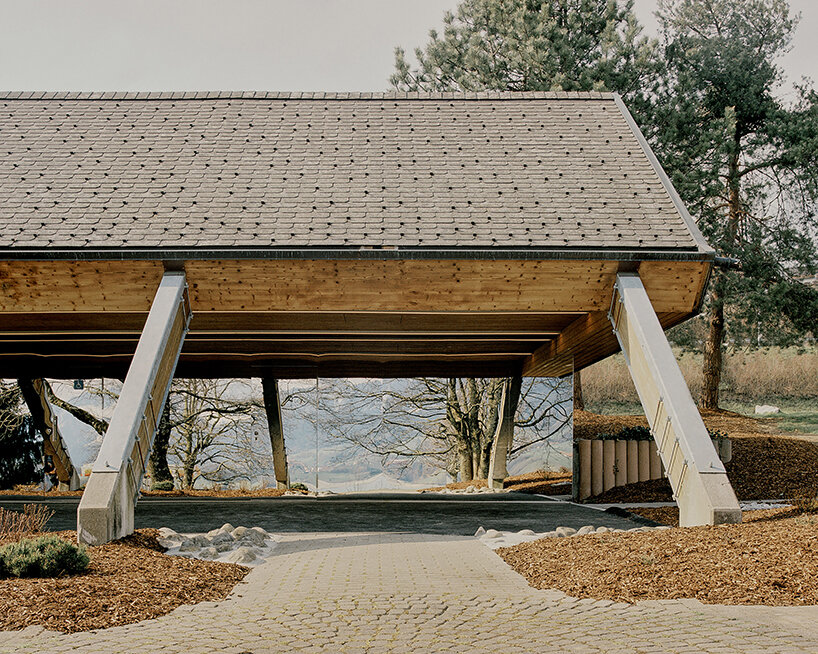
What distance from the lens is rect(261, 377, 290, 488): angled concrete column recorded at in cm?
1619

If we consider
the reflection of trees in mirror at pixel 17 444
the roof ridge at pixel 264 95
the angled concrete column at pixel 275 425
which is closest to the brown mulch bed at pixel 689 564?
the roof ridge at pixel 264 95

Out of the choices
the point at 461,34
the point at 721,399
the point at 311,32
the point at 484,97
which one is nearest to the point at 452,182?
the point at 484,97

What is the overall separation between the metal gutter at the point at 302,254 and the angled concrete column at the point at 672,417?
2.53 feet

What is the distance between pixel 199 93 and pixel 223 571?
363 inches

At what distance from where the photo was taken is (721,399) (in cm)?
3055

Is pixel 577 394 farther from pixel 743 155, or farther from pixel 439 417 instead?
pixel 743 155

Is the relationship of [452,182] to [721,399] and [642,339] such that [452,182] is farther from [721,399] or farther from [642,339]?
[721,399]

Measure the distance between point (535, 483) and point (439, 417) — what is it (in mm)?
2538

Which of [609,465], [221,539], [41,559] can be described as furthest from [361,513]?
[41,559]

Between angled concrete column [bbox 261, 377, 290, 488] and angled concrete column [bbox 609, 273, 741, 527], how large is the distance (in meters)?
8.28

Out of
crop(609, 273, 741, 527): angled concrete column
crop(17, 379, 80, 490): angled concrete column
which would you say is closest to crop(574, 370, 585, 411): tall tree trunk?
crop(609, 273, 741, 527): angled concrete column

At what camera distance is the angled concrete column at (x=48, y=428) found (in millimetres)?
17297

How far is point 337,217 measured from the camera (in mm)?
10102

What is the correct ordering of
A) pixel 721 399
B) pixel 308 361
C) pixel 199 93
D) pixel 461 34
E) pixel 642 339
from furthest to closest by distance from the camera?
pixel 721 399 → pixel 461 34 → pixel 308 361 → pixel 199 93 → pixel 642 339
